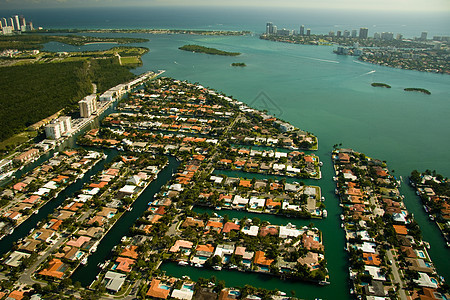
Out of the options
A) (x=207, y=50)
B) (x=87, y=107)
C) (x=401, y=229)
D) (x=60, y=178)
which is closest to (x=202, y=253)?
(x=401, y=229)

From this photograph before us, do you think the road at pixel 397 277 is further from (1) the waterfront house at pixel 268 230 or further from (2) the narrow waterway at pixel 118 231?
(2) the narrow waterway at pixel 118 231

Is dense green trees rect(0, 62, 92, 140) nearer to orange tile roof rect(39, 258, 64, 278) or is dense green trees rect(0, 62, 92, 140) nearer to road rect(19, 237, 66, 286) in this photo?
road rect(19, 237, 66, 286)

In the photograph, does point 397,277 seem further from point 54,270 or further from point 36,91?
point 36,91

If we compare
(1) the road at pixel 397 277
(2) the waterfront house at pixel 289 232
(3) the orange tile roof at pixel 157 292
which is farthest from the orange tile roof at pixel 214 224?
(1) the road at pixel 397 277

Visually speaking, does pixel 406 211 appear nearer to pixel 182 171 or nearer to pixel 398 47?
pixel 182 171

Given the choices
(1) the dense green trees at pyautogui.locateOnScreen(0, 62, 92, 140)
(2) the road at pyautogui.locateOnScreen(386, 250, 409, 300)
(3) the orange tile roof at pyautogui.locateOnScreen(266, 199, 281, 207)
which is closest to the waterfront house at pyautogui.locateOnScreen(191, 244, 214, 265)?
(3) the orange tile roof at pyautogui.locateOnScreen(266, 199, 281, 207)

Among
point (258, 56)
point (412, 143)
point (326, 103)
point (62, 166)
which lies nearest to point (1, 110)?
point (62, 166)
